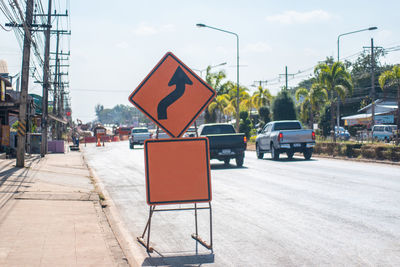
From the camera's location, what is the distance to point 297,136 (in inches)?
933

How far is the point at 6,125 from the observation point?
34031 millimetres

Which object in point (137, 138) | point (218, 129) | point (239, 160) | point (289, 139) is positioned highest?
point (218, 129)

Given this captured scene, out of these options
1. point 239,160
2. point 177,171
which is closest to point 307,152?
point 239,160

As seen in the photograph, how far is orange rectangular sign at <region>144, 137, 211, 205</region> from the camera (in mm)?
6738

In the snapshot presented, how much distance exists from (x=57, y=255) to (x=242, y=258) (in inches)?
90.0

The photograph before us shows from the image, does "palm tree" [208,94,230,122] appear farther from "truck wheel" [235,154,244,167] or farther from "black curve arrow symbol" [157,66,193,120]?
"black curve arrow symbol" [157,66,193,120]

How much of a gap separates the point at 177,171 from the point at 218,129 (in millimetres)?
15787

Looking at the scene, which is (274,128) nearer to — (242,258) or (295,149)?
(295,149)

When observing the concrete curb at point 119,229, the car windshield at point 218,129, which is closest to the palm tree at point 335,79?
the car windshield at point 218,129

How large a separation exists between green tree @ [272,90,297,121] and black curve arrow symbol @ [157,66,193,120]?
44.1 meters

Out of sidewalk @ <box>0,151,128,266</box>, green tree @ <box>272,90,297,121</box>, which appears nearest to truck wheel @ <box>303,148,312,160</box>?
sidewalk @ <box>0,151,128,266</box>

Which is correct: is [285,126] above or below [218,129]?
above

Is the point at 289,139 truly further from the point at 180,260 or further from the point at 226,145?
the point at 180,260

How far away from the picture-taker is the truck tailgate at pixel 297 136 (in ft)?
77.2
